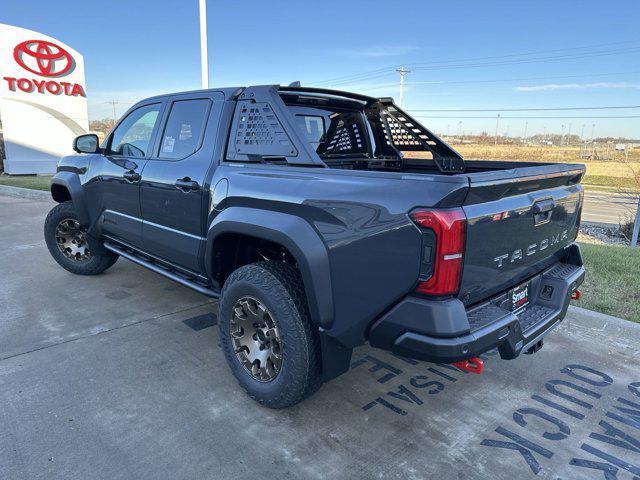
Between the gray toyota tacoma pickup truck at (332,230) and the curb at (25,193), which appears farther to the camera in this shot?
the curb at (25,193)

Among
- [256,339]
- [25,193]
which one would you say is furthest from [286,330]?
[25,193]

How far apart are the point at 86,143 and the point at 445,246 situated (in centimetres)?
384

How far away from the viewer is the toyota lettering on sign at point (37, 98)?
15.5m

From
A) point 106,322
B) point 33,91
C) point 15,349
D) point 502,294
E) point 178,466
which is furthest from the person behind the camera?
point 33,91

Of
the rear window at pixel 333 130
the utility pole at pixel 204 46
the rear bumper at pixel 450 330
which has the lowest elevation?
the rear bumper at pixel 450 330

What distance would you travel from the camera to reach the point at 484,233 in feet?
6.96

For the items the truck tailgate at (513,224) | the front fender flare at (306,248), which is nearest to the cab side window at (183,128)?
the front fender flare at (306,248)

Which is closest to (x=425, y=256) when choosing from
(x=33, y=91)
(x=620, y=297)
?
(x=620, y=297)

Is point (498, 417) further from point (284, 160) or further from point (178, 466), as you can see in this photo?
point (284, 160)

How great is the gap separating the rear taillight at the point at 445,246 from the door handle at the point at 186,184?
1768 millimetres

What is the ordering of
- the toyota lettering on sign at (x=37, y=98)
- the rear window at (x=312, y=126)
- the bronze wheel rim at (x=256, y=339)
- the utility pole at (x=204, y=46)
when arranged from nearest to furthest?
1. the bronze wheel rim at (x=256, y=339)
2. the rear window at (x=312, y=126)
3. the utility pole at (x=204, y=46)
4. the toyota lettering on sign at (x=37, y=98)

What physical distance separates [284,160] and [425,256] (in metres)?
1.30

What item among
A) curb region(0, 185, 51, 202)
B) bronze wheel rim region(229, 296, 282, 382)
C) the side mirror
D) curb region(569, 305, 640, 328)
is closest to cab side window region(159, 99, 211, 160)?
the side mirror

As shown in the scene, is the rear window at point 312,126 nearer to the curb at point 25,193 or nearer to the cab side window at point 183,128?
the cab side window at point 183,128
